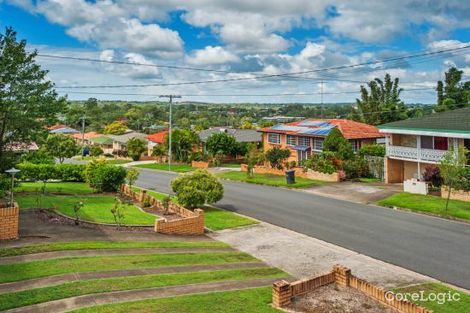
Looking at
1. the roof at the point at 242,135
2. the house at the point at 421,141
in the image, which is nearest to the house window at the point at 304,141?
the house at the point at 421,141

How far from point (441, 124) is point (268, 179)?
14.7 metres

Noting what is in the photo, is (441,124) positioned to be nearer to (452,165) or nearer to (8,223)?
(452,165)

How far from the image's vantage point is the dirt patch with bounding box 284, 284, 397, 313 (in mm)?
10195

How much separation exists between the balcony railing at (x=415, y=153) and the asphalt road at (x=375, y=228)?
7.95 meters

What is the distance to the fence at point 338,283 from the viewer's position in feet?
33.1

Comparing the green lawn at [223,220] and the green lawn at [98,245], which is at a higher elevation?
the green lawn at [98,245]

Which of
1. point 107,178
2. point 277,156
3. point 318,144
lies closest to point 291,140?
point 318,144

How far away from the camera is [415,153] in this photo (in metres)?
33.2

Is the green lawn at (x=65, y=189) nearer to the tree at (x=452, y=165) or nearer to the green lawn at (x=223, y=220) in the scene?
the green lawn at (x=223, y=220)

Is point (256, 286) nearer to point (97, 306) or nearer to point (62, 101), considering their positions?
point (97, 306)

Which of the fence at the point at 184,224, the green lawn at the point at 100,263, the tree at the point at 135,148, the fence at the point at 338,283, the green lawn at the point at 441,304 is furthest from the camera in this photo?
the tree at the point at 135,148

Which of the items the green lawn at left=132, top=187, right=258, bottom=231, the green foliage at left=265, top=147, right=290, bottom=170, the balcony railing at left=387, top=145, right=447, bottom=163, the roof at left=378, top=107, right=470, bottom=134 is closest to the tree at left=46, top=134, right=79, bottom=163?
the green foliage at left=265, top=147, right=290, bottom=170

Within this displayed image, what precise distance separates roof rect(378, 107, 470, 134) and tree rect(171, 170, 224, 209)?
16.0 metres

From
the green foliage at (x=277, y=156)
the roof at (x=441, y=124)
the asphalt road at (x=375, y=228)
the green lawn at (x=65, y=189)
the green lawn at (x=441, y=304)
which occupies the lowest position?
the green lawn at (x=441, y=304)
